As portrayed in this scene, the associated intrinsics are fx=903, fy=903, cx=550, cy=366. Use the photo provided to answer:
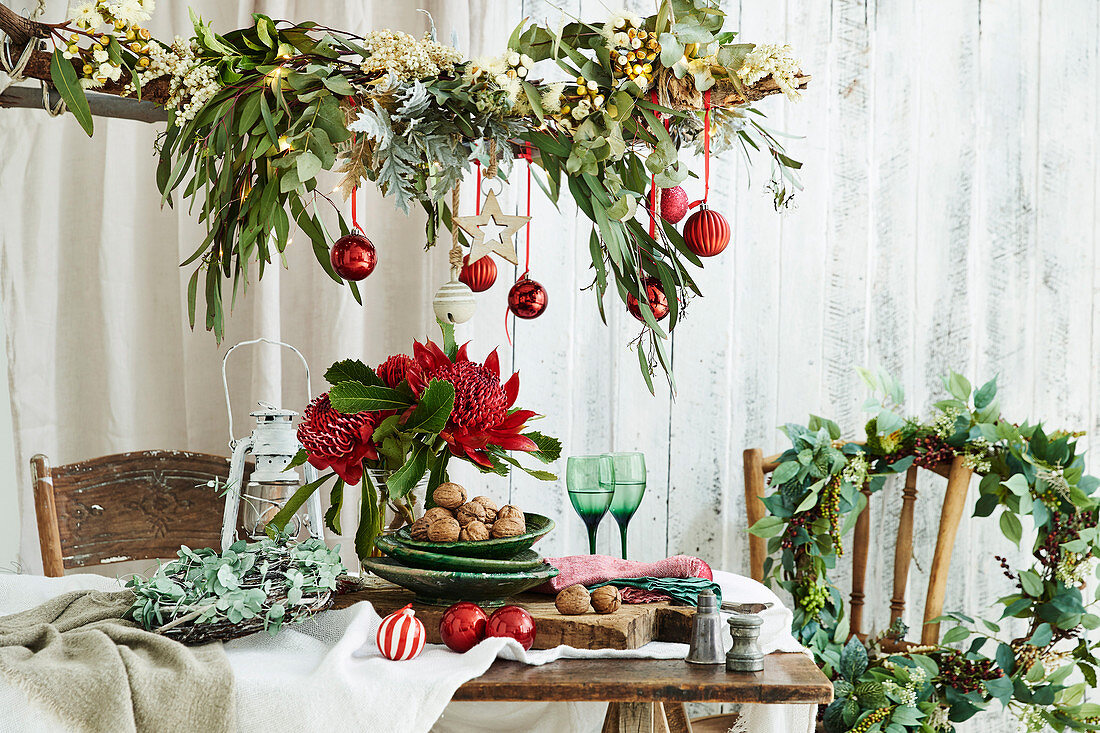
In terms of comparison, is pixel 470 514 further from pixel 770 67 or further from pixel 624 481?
pixel 770 67

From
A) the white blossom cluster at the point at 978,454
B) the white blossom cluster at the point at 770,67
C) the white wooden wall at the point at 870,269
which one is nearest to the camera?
the white blossom cluster at the point at 770,67

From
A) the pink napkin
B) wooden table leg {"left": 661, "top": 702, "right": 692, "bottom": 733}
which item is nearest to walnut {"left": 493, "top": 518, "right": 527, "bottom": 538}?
the pink napkin

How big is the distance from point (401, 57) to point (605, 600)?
0.60 m

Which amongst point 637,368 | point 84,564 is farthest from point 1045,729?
point 84,564

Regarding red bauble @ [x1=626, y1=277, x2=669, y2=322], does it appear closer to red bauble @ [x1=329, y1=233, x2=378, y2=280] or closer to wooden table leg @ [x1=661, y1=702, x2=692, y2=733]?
red bauble @ [x1=329, y1=233, x2=378, y2=280]

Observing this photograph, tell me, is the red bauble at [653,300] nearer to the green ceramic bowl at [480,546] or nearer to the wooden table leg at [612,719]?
the green ceramic bowl at [480,546]

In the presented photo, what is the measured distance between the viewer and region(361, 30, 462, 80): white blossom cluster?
95cm

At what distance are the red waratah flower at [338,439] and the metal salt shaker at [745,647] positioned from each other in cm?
41

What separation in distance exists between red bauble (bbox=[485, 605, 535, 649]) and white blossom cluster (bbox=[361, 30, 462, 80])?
0.56m

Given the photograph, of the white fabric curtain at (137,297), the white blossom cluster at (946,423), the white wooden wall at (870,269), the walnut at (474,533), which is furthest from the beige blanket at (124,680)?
the white blossom cluster at (946,423)

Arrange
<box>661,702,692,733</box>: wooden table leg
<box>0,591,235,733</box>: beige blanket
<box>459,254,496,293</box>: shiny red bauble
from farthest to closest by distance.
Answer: <box>459,254,496,293</box>: shiny red bauble
<box>661,702,692,733</box>: wooden table leg
<box>0,591,235,733</box>: beige blanket

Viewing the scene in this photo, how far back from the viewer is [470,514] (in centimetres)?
91

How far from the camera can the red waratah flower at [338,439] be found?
94cm

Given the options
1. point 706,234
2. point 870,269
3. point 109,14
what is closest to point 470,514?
point 706,234
